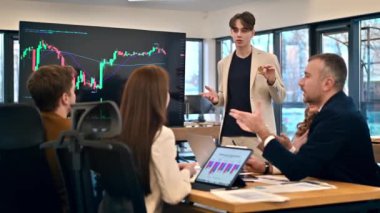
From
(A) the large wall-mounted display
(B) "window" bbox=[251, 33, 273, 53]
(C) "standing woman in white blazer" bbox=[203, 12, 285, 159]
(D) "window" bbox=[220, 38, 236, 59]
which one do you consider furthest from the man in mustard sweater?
→ (D) "window" bbox=[220, 38, 236, 59]

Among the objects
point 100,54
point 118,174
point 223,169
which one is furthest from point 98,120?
point 100,54

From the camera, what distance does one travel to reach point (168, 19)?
9.46 metres

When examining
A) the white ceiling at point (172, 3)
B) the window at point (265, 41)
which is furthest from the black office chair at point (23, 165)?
the window at point (265, 41)

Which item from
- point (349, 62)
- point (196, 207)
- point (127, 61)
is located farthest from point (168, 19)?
point (196, 207)

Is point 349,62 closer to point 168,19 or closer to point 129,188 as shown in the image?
point 168,19

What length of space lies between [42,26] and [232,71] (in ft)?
6.44

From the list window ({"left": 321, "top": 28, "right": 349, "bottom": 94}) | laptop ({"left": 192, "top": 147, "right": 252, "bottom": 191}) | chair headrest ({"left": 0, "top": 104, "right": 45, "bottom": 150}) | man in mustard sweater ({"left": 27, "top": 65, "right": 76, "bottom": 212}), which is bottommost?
laptop ({"left": 192, "top": 147, "right": 252, "bottom": 191})

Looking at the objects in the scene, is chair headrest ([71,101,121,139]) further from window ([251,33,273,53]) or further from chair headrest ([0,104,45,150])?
window ([251,33,273,53])

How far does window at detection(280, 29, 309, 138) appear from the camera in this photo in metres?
8.02

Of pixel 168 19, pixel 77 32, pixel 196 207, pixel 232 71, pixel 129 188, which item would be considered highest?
pixel 168 19

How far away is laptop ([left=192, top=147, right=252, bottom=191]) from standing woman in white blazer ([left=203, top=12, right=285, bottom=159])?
3.80ft

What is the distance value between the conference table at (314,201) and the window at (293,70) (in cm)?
564

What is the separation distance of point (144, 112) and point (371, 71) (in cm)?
523

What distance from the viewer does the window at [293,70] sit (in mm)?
8016
